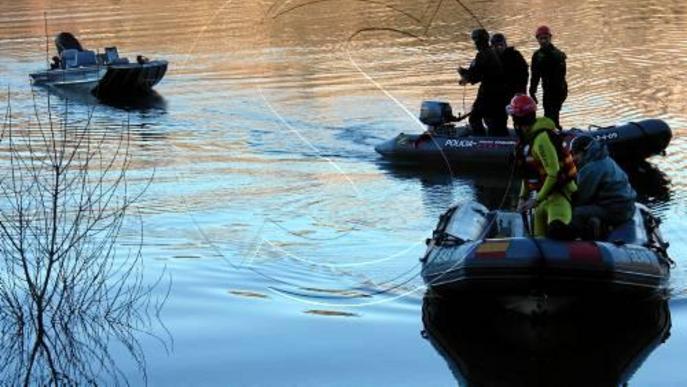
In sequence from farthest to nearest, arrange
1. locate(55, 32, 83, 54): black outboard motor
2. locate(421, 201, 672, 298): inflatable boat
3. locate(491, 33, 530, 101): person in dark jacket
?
locate(55, 32, 83, 54): black outboard motor → locate(491, 33, 530, 101): person in dark jacket → locate(421, 201, 672, 298): inflatable boat

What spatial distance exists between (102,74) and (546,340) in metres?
18.1

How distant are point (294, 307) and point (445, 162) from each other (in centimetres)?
722

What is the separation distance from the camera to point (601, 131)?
57.4 ft

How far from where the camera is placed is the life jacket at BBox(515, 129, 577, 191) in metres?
10.5

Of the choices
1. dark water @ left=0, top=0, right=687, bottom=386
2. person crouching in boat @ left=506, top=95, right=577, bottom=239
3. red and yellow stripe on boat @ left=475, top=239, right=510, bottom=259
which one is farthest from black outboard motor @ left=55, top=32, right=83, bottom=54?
red and yellow stripe on boat @ left=475, top=239, right=510, bottom=259

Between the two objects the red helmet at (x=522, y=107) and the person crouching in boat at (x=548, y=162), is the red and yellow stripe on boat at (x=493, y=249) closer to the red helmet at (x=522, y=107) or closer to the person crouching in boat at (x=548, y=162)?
the person crouching in boat at (x=548, y=162)

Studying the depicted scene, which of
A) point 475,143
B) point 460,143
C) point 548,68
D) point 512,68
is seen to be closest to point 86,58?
point 460,143

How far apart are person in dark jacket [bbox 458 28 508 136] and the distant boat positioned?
35.7 ft

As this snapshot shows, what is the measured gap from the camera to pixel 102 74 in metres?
26.9

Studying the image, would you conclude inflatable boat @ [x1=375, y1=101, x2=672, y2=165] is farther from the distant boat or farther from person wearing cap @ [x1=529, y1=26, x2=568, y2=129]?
the distant boat

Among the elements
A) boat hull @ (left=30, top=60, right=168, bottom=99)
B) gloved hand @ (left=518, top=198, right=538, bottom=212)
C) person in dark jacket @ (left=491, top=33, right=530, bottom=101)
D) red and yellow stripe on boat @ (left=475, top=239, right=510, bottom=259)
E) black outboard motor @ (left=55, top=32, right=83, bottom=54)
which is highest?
black outboard motor @ (left=55, top=32, right=83, bottom=54)

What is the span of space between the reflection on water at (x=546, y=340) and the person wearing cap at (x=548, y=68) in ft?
21.2

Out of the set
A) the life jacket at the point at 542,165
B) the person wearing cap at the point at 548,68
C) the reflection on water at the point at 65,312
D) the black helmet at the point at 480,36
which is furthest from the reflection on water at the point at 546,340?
the person wearing cap at the point at 548,68

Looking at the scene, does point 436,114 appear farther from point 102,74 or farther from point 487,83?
point 102,74
